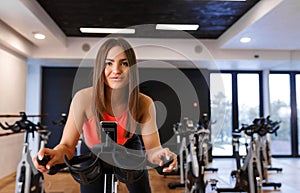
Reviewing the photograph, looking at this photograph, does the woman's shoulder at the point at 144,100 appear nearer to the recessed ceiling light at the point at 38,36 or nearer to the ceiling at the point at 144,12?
the ceiling at the point at 144,12

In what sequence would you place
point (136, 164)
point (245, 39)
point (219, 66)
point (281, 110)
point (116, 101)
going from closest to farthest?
1. point (136, 164)
2. point (116, 101)
3. point (219, 66)
4. point (245, 39)
5. point (281, 110)

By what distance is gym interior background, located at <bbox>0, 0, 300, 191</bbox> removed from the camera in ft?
13.2

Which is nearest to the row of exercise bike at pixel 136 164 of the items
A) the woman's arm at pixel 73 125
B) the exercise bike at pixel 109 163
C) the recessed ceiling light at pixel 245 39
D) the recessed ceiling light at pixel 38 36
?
the exercise bike at pixel 109 163

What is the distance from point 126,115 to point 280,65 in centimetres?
649

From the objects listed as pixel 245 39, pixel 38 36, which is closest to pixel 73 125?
pixel 38 36

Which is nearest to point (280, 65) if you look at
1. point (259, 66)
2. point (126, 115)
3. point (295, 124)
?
point (259, 66)

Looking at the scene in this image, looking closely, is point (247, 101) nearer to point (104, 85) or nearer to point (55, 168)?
point (104, 85)

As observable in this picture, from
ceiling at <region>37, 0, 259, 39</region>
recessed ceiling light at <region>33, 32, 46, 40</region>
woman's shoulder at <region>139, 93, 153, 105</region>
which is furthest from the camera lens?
recessed ceiling light at <region>33, 32, 46, 40</region>

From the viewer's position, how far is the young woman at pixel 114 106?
2.76 feet

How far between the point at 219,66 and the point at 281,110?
3.69 m

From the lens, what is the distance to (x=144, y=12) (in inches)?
172

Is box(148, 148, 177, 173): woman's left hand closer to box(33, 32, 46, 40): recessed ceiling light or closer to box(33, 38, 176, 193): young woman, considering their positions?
box(33, 38, 176, 193): young woman

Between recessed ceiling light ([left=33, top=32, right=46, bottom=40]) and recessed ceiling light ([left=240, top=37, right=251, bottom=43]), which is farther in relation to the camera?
recessed ceiling light ([left=240, top=37, right=251, bottom=43])

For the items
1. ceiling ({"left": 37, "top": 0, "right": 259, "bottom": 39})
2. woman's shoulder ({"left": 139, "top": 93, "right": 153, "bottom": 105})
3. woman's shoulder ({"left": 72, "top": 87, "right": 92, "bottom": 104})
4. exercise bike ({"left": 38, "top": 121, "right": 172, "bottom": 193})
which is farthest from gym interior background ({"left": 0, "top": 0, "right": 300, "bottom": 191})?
exercise bike ({"left": 38, "top": 121, "right": 172, "bottom": 193})
